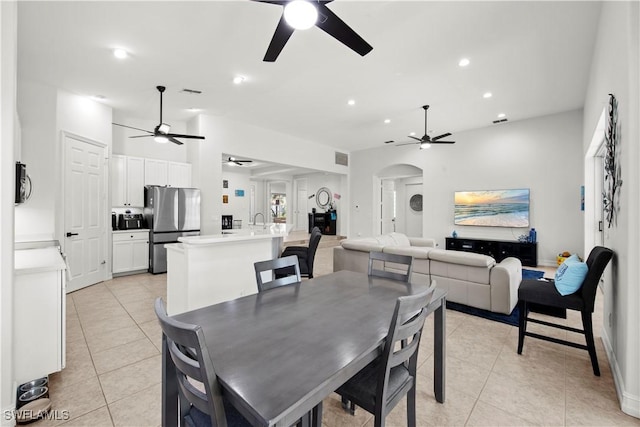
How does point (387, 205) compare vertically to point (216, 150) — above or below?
below

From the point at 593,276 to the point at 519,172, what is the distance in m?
5.11

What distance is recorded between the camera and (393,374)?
150 centimetres

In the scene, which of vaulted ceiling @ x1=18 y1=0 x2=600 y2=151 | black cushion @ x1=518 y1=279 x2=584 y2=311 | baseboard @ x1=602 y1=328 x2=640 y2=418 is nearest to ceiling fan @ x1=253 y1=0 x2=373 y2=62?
vaulted ceiling @ x1=18 y1=0 x2=600 y2=151

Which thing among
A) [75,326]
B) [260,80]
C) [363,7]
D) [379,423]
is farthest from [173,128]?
[379,423]

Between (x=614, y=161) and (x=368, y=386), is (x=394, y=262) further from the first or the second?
(x=614, y=161)

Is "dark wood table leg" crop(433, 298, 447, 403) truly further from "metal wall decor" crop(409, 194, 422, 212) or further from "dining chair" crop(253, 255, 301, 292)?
"metal wall decor" crop(409, 194, 422, 212)

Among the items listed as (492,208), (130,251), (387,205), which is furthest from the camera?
(387,205)

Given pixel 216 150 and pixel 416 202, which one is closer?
pixel 216 150

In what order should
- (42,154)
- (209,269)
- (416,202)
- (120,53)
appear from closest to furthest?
(209,269) → (120,53) → (42,154) → (416,202)

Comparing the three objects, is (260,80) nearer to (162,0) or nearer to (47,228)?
(162,0)

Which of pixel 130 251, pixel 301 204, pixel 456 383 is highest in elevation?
Result: pixel 301 204

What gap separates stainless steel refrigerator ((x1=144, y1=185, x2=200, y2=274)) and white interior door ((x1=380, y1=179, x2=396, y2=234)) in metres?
6.06

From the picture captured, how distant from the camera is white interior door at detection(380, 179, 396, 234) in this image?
973 cm

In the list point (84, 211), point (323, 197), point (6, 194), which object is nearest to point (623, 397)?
point (6, 194)
